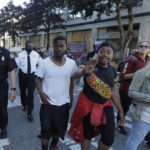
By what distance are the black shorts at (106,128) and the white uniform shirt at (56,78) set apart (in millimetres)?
491

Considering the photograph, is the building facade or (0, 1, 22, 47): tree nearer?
the building facade

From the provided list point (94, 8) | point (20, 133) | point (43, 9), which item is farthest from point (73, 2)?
point (20, 133)

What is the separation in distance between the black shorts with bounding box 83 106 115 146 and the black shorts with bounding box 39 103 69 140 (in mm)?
437

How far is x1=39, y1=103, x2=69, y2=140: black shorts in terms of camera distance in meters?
2.35

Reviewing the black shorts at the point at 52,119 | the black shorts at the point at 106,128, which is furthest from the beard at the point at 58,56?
the black shorts at the point at 106,128

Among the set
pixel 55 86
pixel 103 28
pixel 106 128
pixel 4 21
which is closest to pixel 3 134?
pixel 55 86

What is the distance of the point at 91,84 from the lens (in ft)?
6.74

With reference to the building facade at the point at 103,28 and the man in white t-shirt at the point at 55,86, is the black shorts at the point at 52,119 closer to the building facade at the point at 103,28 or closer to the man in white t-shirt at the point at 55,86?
the man in white t-shirt at the point at 55,86

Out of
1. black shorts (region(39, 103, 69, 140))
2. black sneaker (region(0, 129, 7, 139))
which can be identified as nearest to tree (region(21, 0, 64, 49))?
black sneaker (region(0, 129, 7, 139))

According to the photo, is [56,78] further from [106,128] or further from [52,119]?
[106,128]

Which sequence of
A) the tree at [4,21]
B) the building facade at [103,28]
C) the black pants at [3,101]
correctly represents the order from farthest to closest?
the tree at [4,21] → the building facade at [103,28] → the black pants at [3,101]

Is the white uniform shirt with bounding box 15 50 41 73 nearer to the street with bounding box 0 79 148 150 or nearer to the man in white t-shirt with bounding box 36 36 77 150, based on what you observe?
the street with bounding box 0 79 148 150

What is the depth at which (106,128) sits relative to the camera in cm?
209

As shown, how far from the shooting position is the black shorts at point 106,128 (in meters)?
2.10
